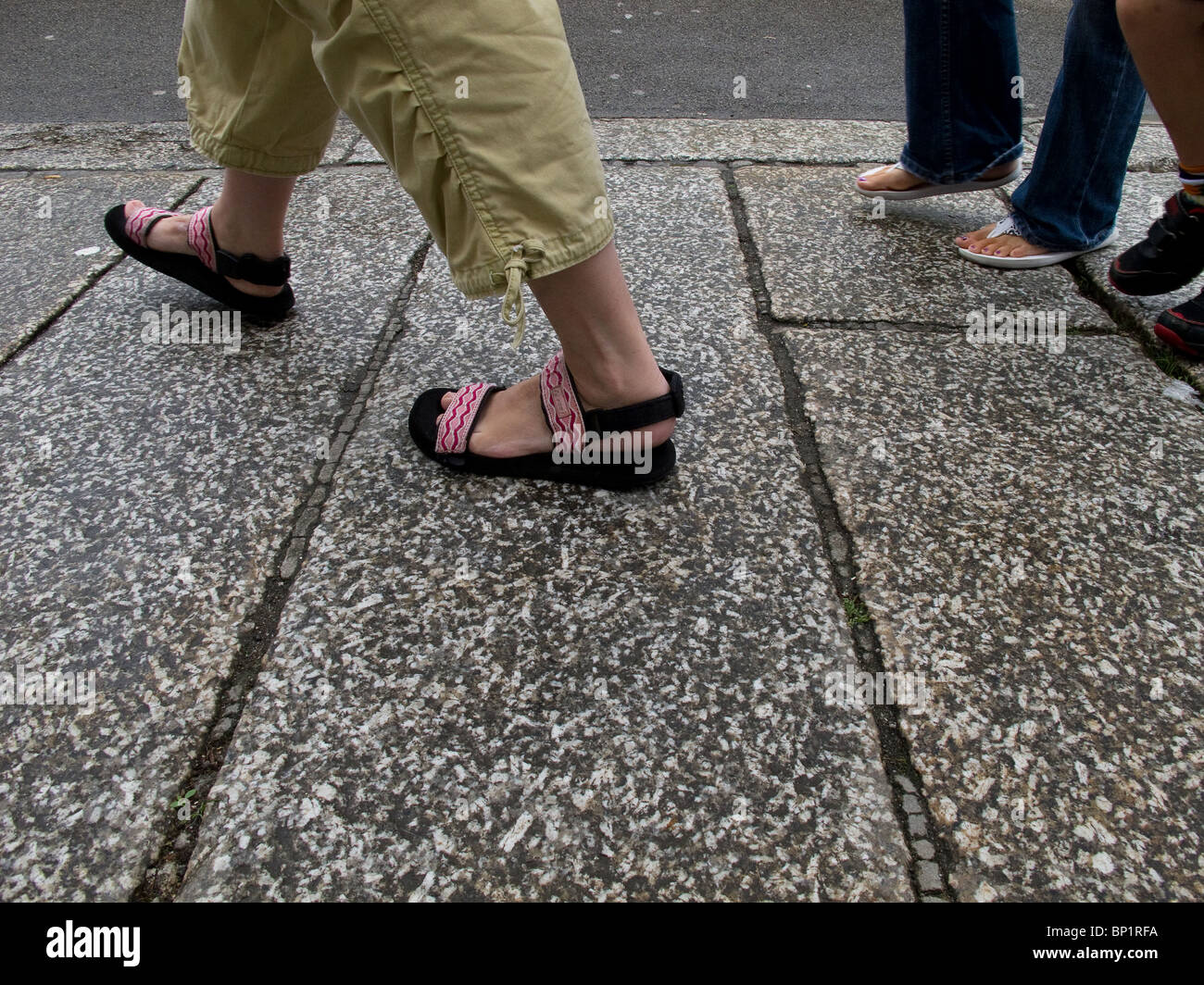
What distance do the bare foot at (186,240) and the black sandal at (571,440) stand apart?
584 millimetres

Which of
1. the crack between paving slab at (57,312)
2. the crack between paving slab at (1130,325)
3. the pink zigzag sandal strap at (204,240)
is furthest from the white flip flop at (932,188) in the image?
the crack between paving slab at (57,312)

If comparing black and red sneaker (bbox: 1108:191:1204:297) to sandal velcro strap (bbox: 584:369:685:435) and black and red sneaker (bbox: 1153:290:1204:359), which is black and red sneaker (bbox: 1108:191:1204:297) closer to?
black and red sneaker (bbox: 1153:290:1204:359)

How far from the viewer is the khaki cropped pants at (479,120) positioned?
0.91 m

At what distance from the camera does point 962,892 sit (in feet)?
2.64

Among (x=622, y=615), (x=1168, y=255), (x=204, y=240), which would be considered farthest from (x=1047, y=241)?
(x=204, y=240)

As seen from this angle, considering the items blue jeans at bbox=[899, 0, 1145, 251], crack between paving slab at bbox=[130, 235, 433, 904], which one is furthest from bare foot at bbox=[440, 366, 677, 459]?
blue jeans at bbox=[899, 0, 1145, 251]

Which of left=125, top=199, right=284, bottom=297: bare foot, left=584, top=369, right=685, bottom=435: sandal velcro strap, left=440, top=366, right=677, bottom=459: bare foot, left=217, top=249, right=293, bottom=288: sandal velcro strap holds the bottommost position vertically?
left=440, top=366, right=677, bottom=459: bare foot

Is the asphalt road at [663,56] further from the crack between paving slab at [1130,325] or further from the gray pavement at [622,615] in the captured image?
the gray pavement at [622,615]

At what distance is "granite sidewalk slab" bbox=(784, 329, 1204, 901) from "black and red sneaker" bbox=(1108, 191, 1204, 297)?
0.16 m

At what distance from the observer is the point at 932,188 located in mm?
2133

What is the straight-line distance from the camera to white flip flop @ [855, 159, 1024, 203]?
2.13 m

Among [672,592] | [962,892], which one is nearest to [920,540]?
[672,592]

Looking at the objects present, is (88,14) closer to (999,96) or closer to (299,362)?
(299,362)
